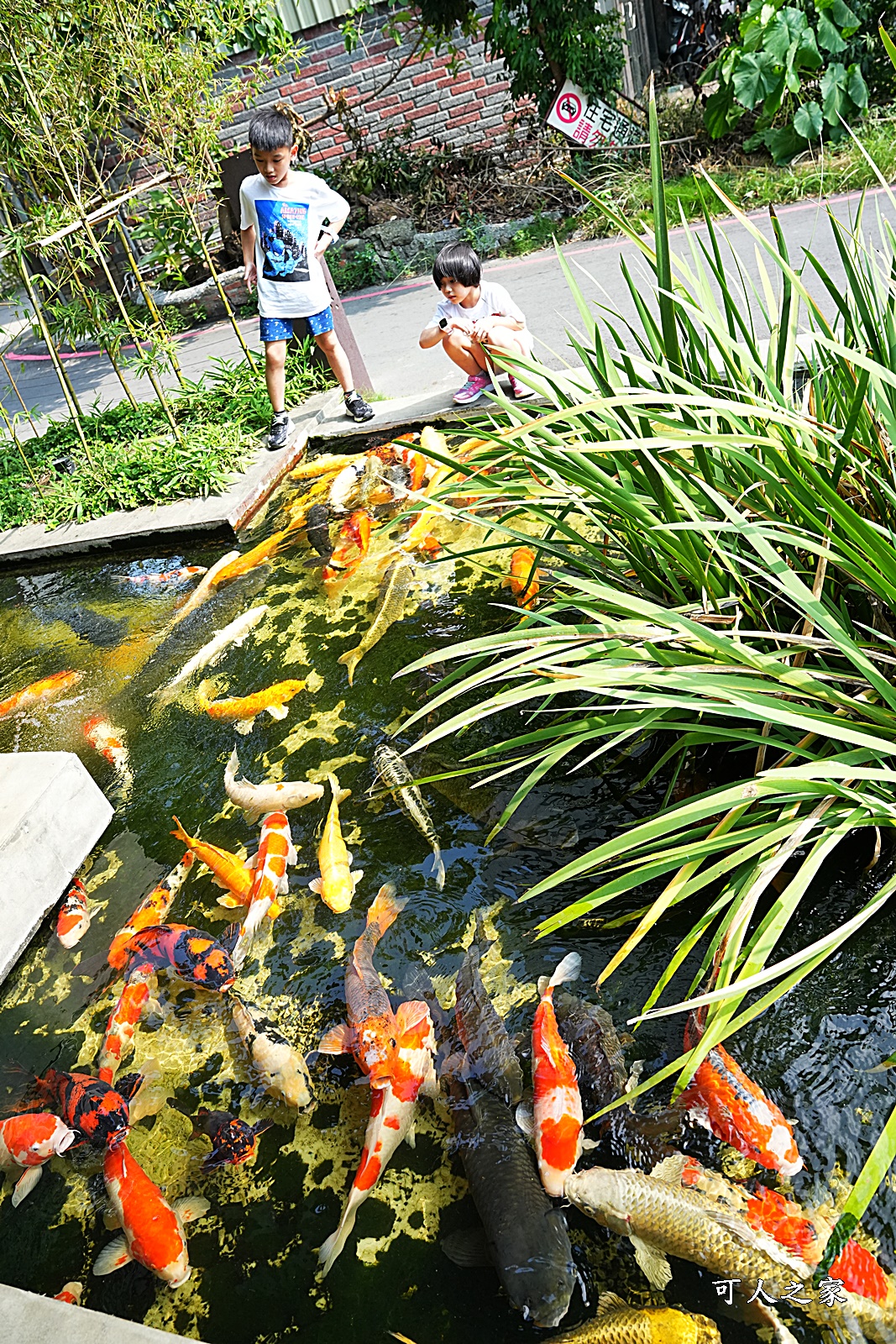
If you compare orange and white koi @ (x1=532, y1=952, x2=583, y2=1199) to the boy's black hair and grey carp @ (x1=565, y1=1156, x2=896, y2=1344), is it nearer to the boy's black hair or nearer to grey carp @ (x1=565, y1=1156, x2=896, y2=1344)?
grey carp @ (x1=565, y1=1156, x2=896, y2=1344)

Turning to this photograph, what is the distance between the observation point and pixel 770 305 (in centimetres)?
279

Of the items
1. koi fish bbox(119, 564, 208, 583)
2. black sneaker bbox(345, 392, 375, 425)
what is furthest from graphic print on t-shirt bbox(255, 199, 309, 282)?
koi fish bbox(119, 564, 208, 583)

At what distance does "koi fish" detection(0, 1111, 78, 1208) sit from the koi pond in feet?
0.11

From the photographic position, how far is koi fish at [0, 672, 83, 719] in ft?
13.6

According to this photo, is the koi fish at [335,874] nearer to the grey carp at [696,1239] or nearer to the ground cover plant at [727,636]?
the ground cover plant at [727,636]

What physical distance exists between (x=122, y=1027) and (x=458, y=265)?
13.1 feet

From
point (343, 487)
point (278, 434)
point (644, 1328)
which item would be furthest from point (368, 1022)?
point (278, 434)

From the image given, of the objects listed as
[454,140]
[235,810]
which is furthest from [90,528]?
[454,140]

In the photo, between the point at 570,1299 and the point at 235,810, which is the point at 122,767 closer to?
the point at 235,810

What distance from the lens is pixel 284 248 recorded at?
5.48 m

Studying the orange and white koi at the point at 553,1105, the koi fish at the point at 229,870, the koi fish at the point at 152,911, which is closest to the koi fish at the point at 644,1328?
the orange and white koi at the point at 553,1105

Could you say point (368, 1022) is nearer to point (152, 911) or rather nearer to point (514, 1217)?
point (514, 1217)

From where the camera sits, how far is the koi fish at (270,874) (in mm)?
2674

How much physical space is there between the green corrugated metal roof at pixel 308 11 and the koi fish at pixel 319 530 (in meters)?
9.89
